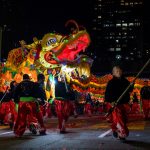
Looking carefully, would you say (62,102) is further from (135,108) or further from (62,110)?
(135,108)

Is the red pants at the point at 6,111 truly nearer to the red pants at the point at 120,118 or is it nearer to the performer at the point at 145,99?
the red pants at the point at 120,118

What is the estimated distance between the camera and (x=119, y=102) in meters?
11.0

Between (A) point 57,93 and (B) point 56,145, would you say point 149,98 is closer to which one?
(A) point 57,93

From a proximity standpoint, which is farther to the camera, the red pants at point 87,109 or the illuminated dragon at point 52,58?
the red pants at point 87,109

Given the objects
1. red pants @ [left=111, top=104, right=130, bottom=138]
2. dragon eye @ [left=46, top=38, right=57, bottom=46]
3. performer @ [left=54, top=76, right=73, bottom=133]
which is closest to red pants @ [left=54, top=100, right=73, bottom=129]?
performer @ [left=54, top=76, right=73, bottom=133]

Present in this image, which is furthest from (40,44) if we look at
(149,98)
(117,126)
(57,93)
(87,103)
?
(117,126)

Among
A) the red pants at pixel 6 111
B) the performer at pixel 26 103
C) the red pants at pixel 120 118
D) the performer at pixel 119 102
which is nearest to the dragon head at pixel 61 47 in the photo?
the red pants at pixel 6 111

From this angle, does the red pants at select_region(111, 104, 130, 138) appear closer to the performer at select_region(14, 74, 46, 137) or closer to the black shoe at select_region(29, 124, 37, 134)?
the performer at select_region(14, 74, 46, 137)

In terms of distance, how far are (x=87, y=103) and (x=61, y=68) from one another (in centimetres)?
698

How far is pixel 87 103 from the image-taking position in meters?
36.1

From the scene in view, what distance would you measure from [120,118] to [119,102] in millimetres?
391

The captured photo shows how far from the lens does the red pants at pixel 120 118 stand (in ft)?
35.4

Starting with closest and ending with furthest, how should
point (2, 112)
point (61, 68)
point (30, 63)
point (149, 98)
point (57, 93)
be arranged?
1. point (57, 93)
2. point (2, 112)
3. point (149, 98)
4. point (61, 68)
5. point (30, 63)

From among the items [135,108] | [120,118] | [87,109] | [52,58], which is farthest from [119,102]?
[87,109]
